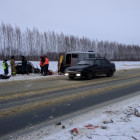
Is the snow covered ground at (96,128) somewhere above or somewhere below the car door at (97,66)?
below

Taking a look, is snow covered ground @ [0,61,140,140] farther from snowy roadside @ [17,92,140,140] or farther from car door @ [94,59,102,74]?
car door @ [94,59,102,74]

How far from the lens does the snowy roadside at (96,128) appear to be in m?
3.56

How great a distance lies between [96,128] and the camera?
13.1 ft

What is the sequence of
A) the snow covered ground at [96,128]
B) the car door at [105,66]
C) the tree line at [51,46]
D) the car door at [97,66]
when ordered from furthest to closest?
the tree line at [51,46] → the car door at [105,66] → the car door at [97,66] → the snow covered ground at [96,128]

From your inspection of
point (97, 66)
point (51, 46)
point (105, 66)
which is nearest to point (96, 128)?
point (97, 66)

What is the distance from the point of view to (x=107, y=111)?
5352mm

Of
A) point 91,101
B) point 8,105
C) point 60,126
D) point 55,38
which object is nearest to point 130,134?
point 60,126

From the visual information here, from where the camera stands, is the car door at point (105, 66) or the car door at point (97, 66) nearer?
the car door at point (97, 66)

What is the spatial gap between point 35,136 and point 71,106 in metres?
2.44

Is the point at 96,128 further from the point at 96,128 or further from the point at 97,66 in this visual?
the point at 97,66

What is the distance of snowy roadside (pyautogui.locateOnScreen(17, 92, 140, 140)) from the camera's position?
3.56 meters

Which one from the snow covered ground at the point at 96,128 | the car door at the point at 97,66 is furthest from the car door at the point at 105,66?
the snow covered ground at the point at 96,128

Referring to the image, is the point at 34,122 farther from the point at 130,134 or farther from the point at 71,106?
the point at 130,134

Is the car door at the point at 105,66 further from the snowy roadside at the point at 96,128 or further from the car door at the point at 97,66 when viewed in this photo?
the snowy roadside at the point at 96,128
